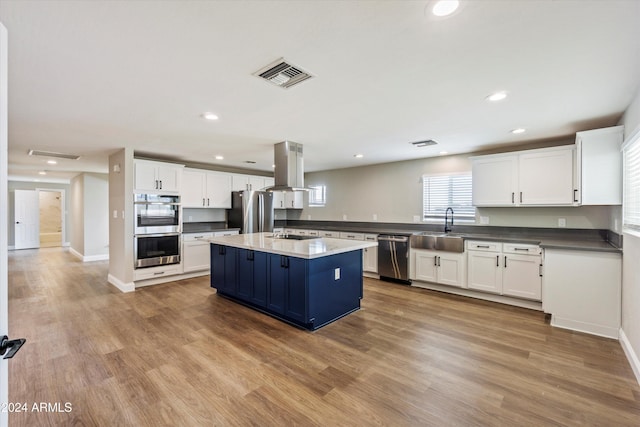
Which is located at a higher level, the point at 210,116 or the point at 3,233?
the point at 210,116

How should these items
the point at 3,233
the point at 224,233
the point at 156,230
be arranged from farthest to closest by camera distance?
the point at 224,233 < the point at 156,230 < the point at 3,233

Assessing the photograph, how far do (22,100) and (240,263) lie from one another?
2.73m

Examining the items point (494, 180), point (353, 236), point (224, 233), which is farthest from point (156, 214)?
point (494, 180)

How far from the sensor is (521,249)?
3830 millimetres

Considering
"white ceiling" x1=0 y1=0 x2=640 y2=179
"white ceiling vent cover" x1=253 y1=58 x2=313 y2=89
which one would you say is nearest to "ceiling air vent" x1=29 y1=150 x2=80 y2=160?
"white ceiling" x1=0 y1=0 x2=640 y2=179

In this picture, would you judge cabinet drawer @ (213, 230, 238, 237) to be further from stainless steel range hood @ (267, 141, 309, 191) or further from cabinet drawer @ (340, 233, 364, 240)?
cabinet drawer @ (340, 233, 364, 240)

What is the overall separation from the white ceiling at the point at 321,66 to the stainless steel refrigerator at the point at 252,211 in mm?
2435

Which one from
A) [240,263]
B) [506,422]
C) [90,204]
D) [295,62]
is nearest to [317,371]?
[506,422]

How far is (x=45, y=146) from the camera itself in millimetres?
4445

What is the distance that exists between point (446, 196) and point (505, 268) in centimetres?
163

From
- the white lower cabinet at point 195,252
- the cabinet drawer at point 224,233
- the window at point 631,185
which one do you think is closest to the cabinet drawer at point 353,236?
the cabinet drawer at point 224,233

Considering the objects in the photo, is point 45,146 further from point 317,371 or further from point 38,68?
point 317,371

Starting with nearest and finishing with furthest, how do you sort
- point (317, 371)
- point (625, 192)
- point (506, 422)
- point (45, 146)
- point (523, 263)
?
1. point (506, 422)
2. point (317, 371)
3. point (625, 192)
4. point (523, 263)
5. point (45, 146)

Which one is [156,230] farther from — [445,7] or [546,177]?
[546,177]
